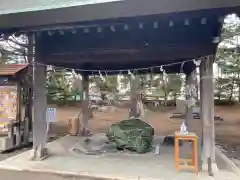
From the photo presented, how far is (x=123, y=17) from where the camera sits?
425 cm

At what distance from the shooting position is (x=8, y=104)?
27.4 ft

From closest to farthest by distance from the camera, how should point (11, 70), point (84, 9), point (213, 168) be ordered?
1. point (84, 9)
2. point (213, 168)
3. point (11, 70)

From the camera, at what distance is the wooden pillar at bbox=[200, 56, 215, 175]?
5.68 m

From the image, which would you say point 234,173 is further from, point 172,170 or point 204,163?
point 172,170

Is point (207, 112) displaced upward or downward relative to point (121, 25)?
downward

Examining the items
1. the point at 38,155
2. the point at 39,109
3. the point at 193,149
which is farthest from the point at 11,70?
the point at 193,149

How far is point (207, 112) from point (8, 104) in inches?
237

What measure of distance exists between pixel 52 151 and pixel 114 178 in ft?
9.25

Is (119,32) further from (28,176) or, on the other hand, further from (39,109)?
(28,176)

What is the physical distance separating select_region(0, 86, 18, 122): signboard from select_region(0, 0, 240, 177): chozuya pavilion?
2.15 m

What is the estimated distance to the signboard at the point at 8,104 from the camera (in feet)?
27.4

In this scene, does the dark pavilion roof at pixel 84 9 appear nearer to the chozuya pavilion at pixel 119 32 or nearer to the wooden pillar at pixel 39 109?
the chozuya pavilion at pixel 119 32

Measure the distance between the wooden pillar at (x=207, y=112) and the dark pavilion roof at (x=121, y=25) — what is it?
1.13 ft

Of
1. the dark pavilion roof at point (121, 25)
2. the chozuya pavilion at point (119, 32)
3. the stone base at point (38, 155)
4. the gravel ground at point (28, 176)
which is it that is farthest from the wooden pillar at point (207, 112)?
the stone base at point (38, 155)
